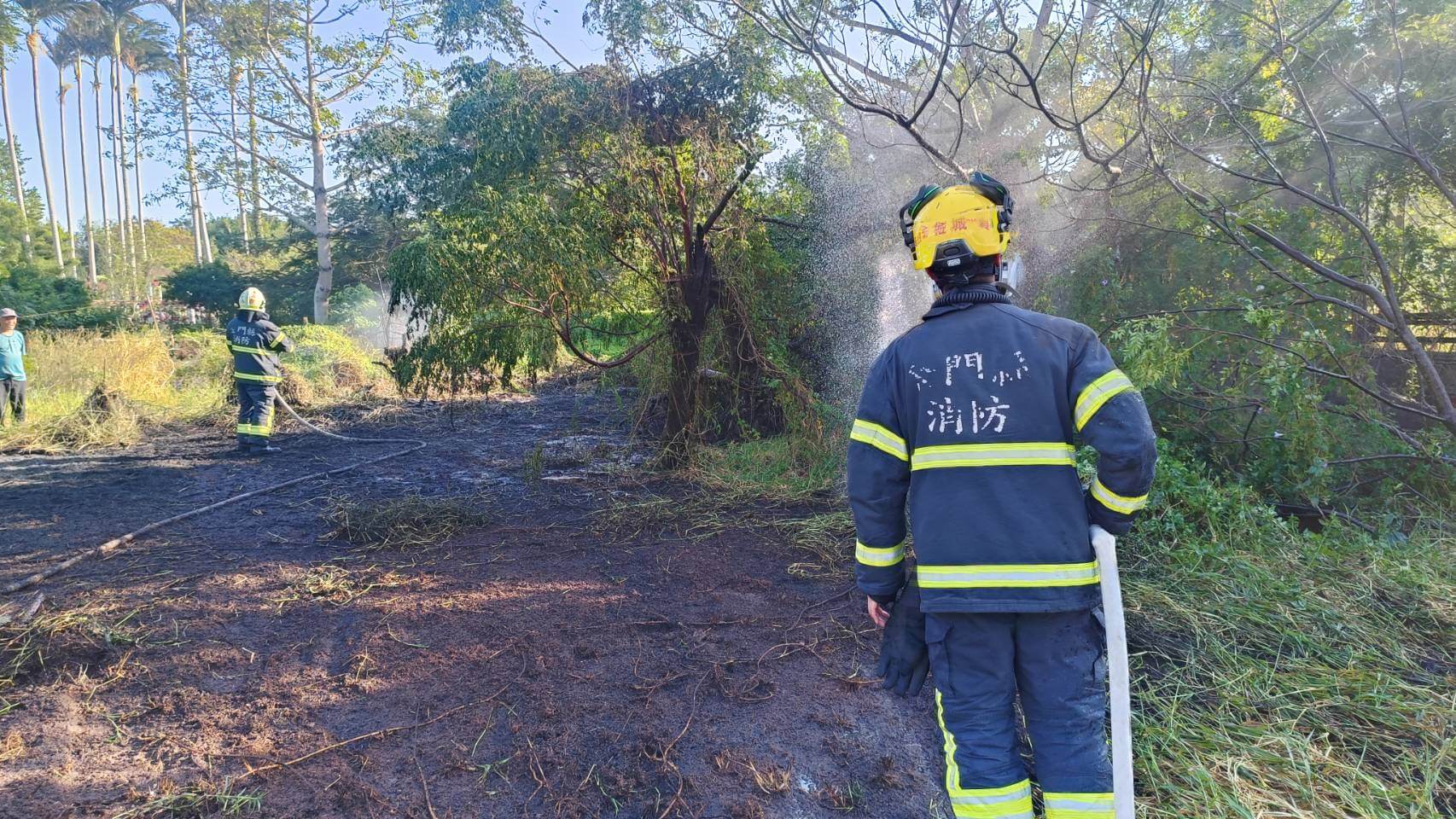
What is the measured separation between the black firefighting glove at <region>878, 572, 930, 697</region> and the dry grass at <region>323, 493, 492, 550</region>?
12.8ft

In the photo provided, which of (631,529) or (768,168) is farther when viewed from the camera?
(768,168)

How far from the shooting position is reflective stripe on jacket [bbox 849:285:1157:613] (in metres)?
1.78

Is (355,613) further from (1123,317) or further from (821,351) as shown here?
(1123,317)

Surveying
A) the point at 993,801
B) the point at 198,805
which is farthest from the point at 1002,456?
the point at 198,805

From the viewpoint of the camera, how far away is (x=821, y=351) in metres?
7.37

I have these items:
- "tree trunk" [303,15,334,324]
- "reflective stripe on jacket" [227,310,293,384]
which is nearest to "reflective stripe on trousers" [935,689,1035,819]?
"reflective stripe on jacket" [227,310,293,384]

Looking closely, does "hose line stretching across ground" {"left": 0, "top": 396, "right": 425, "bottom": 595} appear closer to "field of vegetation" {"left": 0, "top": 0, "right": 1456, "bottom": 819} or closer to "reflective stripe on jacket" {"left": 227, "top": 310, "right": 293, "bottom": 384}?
"field of vegetation" {"left": 0, "top": 0, "right": 1456, "bottom": 819}

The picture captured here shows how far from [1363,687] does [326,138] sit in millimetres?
24711

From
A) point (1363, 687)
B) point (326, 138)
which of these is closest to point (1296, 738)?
point (1363, 687)

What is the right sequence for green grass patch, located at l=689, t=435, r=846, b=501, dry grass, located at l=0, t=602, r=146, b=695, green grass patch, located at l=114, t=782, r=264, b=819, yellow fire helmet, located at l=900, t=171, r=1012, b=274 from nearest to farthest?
1. yellow fire helmet, located at l=900, t=171, r=1012, b=274
2. green grass patch, located at l=114, t=782, r=264, b=819
3. dry grass, located at l=0, t=602, r=146, b=695
4. green grass patch, located at l=689, t=435, r=846, b=501

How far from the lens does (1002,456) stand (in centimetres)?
182

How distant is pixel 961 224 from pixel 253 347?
8.67 m

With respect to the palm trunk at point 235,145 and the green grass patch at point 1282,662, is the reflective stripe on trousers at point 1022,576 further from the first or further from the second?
the palm trunk at point 235,145

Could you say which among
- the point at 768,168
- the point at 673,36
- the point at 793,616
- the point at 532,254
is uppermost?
the point at 673,36
